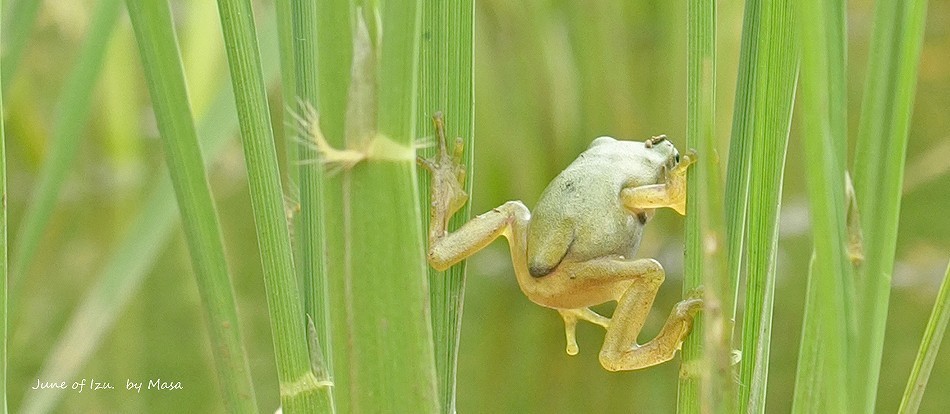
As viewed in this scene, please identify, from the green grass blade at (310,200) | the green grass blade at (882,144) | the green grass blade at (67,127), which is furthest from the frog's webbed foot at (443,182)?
the green grass blade at (67,127)

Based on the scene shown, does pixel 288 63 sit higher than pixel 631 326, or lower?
higher

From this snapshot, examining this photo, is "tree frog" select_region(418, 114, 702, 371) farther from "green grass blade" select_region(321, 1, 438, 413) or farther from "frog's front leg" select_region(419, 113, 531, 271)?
"green grass blade" select_region(321, 1, 438, 413)

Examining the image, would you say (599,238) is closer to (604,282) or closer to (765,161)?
(604,282)

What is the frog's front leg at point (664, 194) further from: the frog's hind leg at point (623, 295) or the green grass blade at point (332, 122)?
the green grass blade at point (332, 122)

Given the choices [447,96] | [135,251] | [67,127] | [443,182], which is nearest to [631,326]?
[443,182]

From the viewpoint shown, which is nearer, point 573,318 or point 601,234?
point 601,234

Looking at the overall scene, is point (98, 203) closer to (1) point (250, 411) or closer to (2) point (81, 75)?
(2) point (81, 75)
